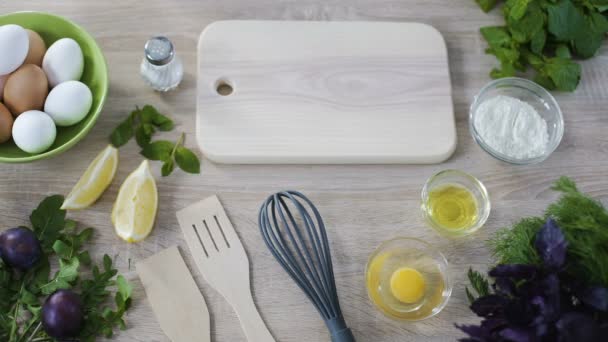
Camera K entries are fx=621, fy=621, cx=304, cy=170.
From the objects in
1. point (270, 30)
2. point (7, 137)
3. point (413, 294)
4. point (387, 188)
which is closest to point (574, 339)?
point (413, 294)

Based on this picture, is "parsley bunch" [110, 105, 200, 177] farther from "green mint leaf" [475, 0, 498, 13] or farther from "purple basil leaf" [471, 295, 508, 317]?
"green mint leaf" [475, 0, 498, 13]

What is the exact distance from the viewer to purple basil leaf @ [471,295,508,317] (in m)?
0.73

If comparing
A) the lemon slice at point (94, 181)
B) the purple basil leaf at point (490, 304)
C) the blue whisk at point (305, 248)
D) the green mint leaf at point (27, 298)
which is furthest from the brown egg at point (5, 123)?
the purple basil leaf at point (490, 304)

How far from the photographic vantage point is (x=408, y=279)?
0.88 m

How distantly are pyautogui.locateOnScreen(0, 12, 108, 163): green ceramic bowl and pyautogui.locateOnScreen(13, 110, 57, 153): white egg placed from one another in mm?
16

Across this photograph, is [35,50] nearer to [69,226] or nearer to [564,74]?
[69,226]

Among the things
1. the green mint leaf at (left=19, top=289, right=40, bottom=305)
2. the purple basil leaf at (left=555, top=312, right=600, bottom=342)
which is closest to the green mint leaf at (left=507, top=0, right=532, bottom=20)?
the purple basil leaf at (left=555, top=312, right=600, bottom=342)

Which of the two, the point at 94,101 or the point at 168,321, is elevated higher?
the point at 94,101

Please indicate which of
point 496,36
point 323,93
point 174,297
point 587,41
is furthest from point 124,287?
point 587,41

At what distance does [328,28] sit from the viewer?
3.37ft

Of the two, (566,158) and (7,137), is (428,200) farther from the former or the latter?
(7,137)

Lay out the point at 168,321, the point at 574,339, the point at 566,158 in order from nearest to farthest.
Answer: the point at 574,339 → the point at 168,321 → the point at 566,158

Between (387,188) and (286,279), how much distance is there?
21 cm

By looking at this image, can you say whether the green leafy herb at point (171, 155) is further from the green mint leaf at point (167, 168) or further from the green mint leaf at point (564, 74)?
the green mint leaf at point (564, 74)
